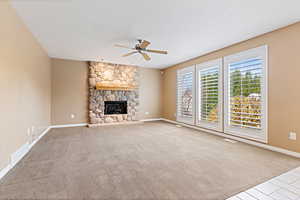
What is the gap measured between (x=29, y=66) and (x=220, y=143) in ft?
15.9

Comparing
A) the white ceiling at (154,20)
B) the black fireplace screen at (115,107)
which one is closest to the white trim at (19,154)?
the white ceiling at (154,20)

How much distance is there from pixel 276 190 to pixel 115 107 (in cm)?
571

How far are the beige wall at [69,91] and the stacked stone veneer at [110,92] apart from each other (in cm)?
29

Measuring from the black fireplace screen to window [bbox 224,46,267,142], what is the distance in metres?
4.23

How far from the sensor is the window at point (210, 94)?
4336 mm

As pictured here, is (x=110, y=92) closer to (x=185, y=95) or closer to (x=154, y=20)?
(x=185, y=95)

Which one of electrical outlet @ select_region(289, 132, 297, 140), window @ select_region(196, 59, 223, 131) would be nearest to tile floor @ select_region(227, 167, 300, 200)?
electrical outlet @ select_region(289, 132, 297, 140)

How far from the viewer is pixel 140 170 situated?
2.23 m

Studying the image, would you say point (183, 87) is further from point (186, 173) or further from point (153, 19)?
point (186, 173)

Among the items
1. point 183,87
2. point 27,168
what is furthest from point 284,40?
point 27,168

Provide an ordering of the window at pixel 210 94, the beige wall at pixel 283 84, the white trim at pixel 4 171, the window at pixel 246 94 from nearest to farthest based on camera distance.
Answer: the white trim at pixel 4 171, the beige wall at pixel 283 84, the window at pixel 246 94, the window at pixel 210 94

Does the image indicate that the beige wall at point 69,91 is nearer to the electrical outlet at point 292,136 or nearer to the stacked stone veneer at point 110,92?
the stacked stone veneer at point 110,92

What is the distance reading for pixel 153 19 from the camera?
2.74 metres

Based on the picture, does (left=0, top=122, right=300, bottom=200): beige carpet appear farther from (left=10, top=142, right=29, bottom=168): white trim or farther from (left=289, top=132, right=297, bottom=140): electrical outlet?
(left=289, top=132, right=297, bottom=140): electrical outlet
